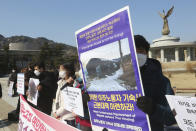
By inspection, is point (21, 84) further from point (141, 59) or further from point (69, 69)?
point (141, 59)

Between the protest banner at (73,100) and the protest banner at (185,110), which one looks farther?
the protest banner at (73,100)

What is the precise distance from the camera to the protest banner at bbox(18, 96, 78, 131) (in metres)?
2.18

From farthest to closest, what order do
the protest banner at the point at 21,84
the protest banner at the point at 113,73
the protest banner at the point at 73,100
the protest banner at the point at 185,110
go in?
the protest banner at the point at 21,84, the protest banner at the point at 73,100, the protest banner at the point at 113,73, the protest banner at the point at 185,110

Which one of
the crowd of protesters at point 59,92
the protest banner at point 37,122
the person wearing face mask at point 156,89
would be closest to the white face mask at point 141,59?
the person wearing face mask at point 156,89

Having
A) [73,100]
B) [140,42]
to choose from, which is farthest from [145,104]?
[73,100]

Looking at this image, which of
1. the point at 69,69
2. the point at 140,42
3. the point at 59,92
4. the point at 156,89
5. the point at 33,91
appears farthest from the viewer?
the point at 33,91

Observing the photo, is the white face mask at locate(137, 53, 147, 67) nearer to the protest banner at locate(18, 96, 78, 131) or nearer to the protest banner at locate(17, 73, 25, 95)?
the protest banner at locate(18, 96, 78, 131)

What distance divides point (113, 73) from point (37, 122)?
1544 mm

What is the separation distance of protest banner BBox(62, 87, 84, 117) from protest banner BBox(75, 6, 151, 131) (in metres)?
0.24

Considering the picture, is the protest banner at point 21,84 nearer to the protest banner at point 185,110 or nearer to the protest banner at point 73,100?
the protest banner at point 73,100

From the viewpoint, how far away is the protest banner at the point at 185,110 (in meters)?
1.46

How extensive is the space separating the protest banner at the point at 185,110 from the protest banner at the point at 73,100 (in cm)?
121

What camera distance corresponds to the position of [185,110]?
59.4 inches

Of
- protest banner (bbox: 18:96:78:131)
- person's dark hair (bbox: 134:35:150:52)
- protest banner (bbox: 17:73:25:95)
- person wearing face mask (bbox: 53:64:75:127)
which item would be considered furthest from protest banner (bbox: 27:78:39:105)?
person's dark hair (bbox: 134:35:150:52)
